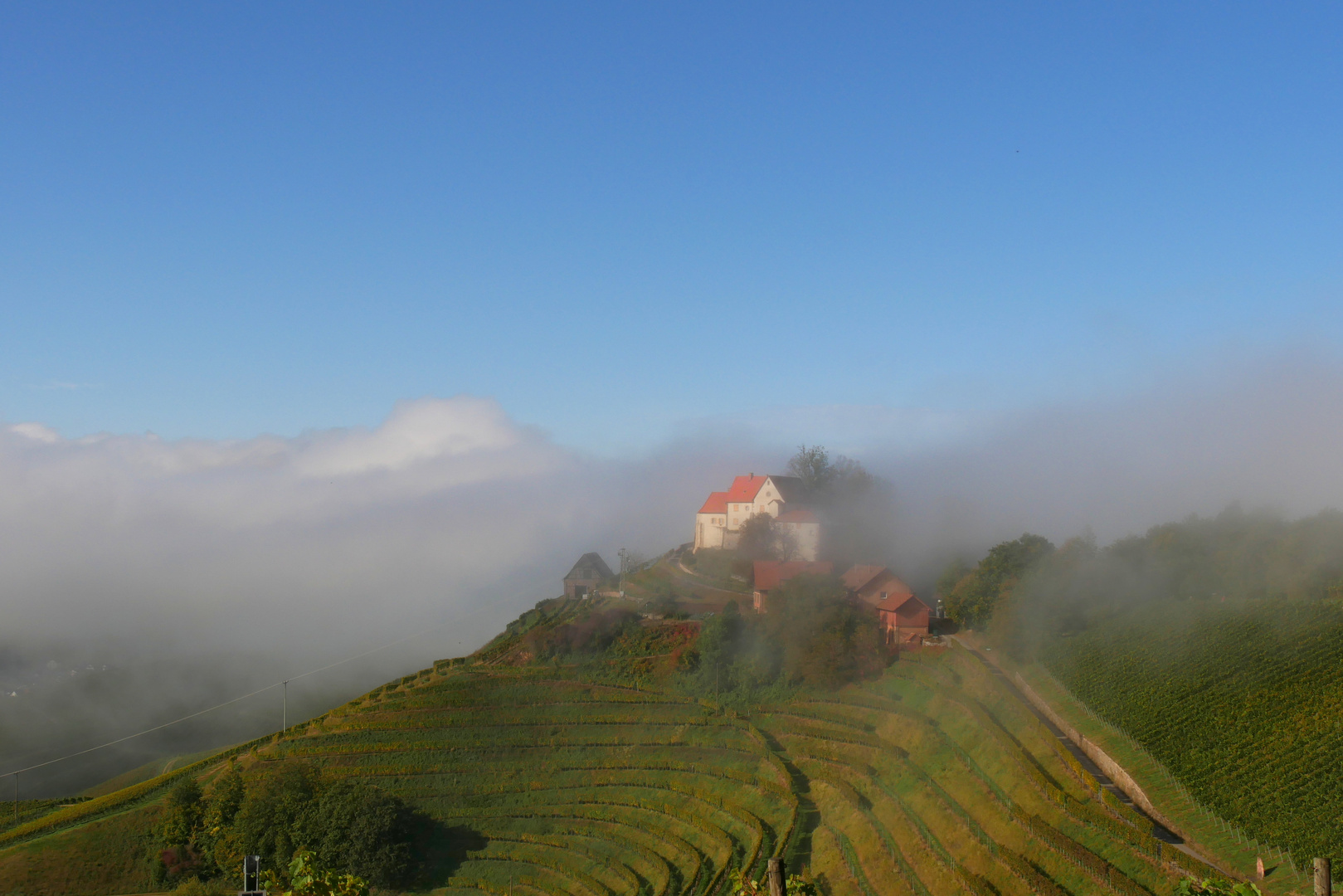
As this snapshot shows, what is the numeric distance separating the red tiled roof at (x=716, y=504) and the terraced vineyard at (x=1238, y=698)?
4217 centimetres

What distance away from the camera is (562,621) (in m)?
71.6

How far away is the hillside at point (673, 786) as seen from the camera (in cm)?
3294

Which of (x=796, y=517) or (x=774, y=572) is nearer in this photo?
(x=774, y=572)

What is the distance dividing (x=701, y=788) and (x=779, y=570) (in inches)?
910

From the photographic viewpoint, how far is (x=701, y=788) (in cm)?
4819

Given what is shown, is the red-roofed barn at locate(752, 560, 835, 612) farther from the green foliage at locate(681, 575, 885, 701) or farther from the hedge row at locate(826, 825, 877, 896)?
the hedge row at locate(826, 825, 877, 896)

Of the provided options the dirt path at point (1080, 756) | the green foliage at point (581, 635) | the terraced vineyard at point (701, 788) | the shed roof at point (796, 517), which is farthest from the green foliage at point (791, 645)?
the shed roof at point (796, 517)

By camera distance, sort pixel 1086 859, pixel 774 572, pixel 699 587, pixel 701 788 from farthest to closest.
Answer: pixel 699 587
pixel 774 572
pixel 701 788
pixel 1086 859

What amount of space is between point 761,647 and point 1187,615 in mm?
24567

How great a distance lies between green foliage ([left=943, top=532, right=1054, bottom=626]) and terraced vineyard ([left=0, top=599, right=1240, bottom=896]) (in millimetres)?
4638

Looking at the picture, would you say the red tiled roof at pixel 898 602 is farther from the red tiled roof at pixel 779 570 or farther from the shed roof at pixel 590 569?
the shed roof at pixel 590 569

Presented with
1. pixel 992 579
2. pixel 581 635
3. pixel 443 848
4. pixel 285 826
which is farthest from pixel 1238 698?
pixel 285 826

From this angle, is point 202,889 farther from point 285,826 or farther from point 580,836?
point 580,836

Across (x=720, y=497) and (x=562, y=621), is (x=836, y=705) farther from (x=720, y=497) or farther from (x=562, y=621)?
(x=720, y=497)
